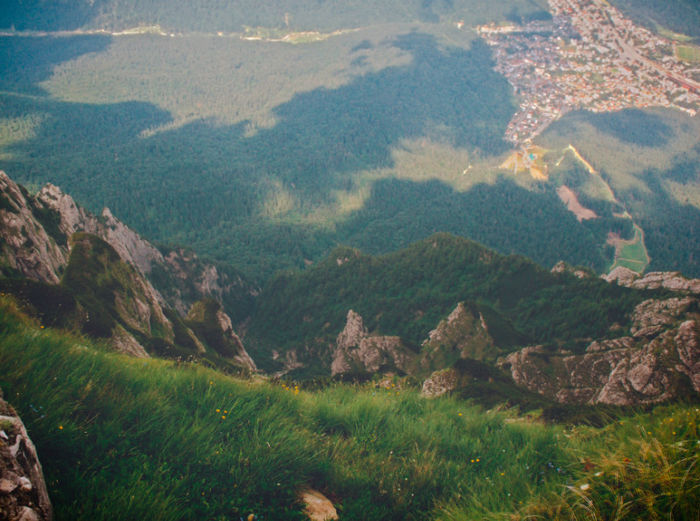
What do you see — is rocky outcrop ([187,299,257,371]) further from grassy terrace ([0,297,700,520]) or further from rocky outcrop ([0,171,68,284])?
grassy terrace ([0,297,700,520])

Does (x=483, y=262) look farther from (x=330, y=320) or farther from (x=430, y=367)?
(x=430, y=367)

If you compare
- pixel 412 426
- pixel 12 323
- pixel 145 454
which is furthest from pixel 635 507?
pixel 12 323

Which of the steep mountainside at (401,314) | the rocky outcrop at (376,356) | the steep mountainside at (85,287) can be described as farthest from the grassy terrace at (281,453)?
the rocky outcrop at (376,356)

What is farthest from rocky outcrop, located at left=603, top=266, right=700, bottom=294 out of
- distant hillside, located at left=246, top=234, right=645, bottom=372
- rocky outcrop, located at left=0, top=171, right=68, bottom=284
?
rocky outcrop, located at left=0, top=171, right=68, bottom=284

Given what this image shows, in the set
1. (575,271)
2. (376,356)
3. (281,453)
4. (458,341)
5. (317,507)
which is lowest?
(575,271)

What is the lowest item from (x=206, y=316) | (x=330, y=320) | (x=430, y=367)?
(x=330, y=320)

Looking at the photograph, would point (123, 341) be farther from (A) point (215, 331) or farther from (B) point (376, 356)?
(B) point (376, 356)

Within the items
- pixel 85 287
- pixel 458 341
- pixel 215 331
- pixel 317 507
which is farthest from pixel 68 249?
pixel 458 341
